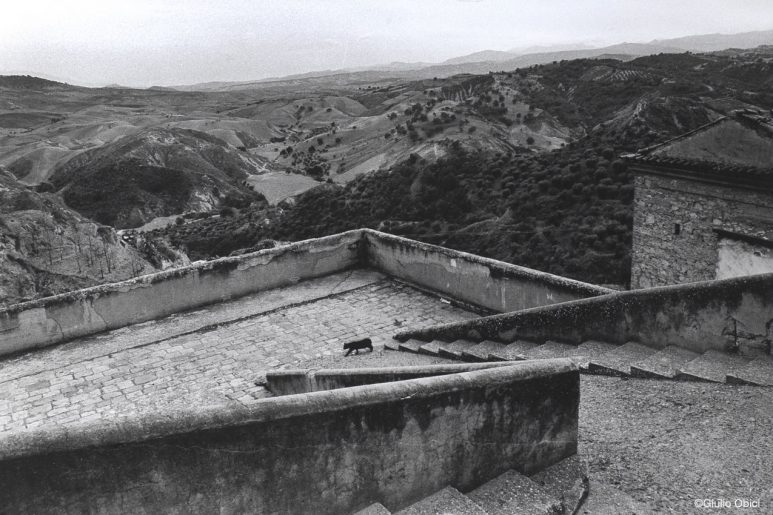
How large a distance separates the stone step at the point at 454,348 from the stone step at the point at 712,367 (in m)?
2.31

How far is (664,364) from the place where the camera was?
555 cm

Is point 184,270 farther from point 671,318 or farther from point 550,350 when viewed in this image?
point 671,318

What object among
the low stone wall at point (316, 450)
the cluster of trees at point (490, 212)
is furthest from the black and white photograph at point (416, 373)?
the cluster of trees at point (490, 212)

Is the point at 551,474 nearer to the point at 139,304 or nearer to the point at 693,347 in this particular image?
the point at 693,347

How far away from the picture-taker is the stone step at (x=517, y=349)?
247 inches

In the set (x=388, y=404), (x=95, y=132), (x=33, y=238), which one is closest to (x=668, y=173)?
(x=388, y=404)

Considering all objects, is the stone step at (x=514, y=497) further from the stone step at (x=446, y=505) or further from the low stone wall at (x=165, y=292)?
the low stone wall at (x=165, y=292)

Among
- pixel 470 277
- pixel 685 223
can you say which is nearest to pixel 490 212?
pixel 685 223

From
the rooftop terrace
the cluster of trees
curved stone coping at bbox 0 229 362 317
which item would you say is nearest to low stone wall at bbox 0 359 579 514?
the rooftop terrace

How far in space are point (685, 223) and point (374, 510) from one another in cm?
965

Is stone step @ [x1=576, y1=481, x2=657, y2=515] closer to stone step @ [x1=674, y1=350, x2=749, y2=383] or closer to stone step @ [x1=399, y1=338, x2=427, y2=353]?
stone step @ [x1=674, y1=350, x2=749, y2=383]

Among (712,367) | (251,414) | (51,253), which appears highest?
(251,414)

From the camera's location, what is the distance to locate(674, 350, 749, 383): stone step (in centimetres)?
524

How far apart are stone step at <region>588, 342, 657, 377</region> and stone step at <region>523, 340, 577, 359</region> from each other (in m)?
0.40
